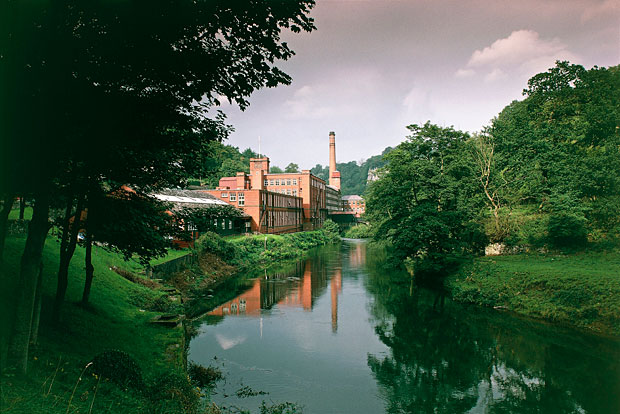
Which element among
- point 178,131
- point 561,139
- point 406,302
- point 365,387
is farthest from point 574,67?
point 178,131

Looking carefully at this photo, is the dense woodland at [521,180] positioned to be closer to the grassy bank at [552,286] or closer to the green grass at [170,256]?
the grassy bank at [552,286]

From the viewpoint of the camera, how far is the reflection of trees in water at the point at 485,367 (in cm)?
1093

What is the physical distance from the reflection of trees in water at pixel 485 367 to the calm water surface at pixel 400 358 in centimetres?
4

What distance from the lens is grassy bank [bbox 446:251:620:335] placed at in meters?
16.2

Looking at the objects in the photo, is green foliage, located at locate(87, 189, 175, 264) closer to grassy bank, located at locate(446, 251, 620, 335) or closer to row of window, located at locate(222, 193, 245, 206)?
grassy bank, located at locate(446, 251, 620, 335)

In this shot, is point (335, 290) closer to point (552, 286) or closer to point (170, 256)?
point (170, 256)

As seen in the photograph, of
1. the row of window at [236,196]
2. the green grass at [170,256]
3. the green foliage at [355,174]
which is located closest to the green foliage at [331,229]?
the row of window at [236,196]

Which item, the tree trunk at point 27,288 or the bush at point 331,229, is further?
the bush at point 331,229

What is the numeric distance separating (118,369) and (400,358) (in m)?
10.7

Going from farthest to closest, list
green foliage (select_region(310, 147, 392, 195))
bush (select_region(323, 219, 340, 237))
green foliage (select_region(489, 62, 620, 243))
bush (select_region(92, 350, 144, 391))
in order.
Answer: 1. green foliage (select_region(310, 147, 392, 195))
2. bush (select_region(323, 219, 340, 237))
3. green foliage (select_region(489, 62, 620, 243))
4. bush (select_region(92, 350, 144, 391))

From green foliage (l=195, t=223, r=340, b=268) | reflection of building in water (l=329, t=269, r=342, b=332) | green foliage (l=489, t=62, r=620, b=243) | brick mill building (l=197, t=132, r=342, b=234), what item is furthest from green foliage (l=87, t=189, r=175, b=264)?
brick mill building (l=197, t=132, r=342, b=234)

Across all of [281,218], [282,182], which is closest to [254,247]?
[281,218]

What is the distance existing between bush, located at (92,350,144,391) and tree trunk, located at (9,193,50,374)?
4.55 feet

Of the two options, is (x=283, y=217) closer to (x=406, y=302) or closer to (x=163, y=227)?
(x=406, y=302)
